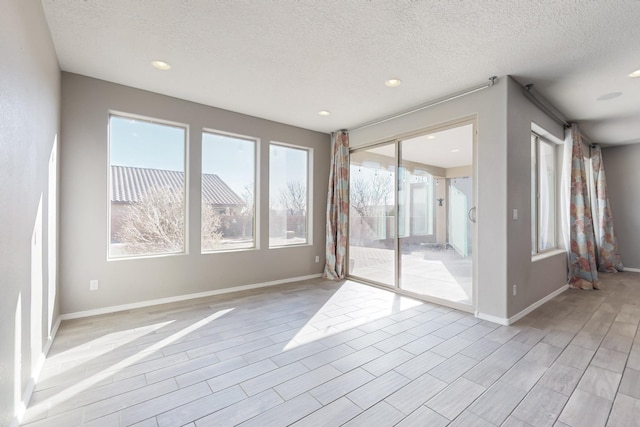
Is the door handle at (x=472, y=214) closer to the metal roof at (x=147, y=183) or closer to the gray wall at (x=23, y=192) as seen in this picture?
the metal roof at (x=147, y=183)

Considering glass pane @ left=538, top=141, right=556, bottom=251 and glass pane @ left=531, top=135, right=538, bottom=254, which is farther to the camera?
glass pane @ left=538, top=141, right=556, bottom=251

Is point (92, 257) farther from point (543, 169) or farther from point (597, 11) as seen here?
point (543, 169)

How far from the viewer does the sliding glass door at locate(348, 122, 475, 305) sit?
3.61 meters

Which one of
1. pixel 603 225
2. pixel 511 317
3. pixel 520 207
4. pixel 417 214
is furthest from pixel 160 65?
pixel 603 225

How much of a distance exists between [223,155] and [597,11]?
4.14 m

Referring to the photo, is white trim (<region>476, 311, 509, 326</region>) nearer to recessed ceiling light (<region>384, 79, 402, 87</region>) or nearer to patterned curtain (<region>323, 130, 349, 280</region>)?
patterned curtain (<region>323, 130, 349, 280</region>)

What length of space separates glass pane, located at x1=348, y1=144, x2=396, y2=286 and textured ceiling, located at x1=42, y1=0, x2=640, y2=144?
1144 millimetres

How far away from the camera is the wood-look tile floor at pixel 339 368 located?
1.69m

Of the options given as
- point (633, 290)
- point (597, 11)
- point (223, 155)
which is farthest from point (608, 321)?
point (223, 155)

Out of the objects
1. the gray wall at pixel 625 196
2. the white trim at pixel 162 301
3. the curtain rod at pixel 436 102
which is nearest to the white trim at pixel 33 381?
the white trim at pixel 162 301

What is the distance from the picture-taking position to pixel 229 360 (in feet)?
7.54

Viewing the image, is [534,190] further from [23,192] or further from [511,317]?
[23,192]

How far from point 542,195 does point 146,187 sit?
5647 millimetres

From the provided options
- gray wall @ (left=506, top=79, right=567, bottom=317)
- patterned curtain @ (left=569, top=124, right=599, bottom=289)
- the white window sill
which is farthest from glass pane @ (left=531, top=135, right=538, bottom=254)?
patterned curtain @ (left=569, top=124, right=599, bottom=289)
